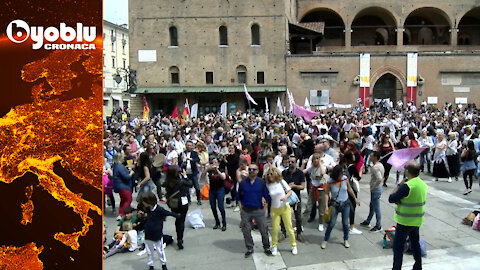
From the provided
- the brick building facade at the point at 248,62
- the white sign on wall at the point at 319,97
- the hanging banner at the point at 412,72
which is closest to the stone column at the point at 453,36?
the brick building facade at the point at 248,62

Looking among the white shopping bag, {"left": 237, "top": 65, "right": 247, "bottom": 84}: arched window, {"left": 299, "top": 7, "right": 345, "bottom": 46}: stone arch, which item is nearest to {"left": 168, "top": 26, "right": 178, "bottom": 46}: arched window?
{"left": 237, "top": 65, "right": 247, "bottom": 84}: arched window

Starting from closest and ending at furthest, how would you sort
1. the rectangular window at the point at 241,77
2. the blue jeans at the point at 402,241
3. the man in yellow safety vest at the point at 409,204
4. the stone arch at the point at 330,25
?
the man in yellow safety vest at the point at 409,204
the blue jeans at the point at 402,241
the rectangular window at the point at 241,77
the stone arch at the point at 330,25

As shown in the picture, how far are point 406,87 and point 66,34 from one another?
3677cm

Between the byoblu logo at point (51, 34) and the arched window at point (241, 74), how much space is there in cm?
3341

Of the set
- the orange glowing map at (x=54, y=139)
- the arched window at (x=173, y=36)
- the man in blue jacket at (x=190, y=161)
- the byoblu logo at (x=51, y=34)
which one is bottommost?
the man in blue jacket at (x=190, y=161)

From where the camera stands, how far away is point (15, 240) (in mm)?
3096

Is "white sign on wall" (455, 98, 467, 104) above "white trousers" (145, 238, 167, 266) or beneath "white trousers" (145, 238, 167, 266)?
above

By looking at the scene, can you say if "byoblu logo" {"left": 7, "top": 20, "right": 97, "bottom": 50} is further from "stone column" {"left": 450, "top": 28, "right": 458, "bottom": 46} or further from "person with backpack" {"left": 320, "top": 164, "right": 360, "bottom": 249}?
"stone column" {"left": 450, "top": 28, "right": 458, "bottom": 46}

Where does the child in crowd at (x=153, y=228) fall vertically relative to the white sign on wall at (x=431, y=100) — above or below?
below

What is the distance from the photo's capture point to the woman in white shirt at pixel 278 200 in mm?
6945

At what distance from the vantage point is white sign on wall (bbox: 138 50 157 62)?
3606 cm

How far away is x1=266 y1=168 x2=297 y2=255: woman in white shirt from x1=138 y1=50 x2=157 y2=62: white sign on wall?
3118 centimetres

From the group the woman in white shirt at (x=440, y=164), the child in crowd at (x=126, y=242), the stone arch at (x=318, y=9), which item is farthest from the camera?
the stone arch at (x=318, y=9)

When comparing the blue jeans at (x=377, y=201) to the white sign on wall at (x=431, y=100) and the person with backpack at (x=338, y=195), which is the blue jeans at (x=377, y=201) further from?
the white sign on wall at (x=431, y=100)
